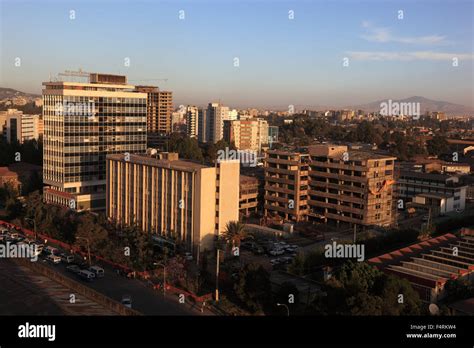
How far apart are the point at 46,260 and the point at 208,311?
691 cm

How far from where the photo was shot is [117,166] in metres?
19.5

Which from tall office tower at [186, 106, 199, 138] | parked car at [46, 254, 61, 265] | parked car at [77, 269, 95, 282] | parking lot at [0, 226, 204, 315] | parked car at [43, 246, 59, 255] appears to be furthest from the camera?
tall office tower at [186, 106, 199, 138]

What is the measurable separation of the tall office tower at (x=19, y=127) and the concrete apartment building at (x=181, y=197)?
3133cm

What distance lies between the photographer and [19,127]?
46406mm

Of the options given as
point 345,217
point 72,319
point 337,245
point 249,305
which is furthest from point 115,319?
point 345,217

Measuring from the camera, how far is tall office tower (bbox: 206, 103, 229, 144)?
55.3m

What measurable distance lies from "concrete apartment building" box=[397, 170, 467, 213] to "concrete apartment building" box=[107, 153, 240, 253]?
11.6 meters

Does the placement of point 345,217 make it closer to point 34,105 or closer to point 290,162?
point 290,162

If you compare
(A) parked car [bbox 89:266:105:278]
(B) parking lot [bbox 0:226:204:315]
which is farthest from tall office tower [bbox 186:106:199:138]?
(A) parked car [bbox 89:266:105:278]

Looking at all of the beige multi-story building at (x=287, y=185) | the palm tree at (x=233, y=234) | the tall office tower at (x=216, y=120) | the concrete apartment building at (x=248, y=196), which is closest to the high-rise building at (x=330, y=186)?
the beige multi-story building at (x=287, y=185)

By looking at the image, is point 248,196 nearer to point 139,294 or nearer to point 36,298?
point 139,294

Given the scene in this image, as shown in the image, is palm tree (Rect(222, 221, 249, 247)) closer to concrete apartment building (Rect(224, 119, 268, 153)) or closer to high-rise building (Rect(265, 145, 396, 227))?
high-rise building (Rect(265, 145, 396, 227))

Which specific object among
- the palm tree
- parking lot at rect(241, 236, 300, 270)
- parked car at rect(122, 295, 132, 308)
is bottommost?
parked car at rect(122, 295, 132, 308)

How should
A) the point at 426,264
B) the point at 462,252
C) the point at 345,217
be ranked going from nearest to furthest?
the point at 426,264 < the point at 462,252 < the point at 345,217
